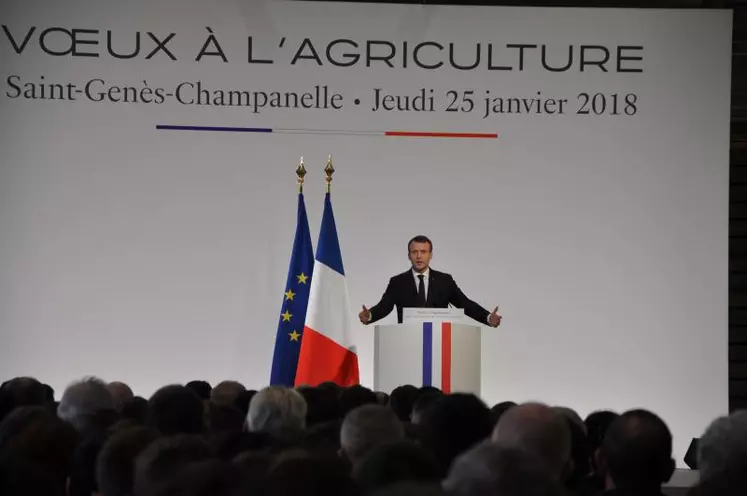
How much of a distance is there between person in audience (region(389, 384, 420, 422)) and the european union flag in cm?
321

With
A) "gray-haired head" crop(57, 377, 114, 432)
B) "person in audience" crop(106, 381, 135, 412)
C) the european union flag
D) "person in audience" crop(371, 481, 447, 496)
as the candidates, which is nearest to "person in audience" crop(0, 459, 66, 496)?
"person in audience" crop(371, 481, 447, 496)

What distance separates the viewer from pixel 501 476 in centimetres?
174

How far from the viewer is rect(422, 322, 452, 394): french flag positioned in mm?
7309

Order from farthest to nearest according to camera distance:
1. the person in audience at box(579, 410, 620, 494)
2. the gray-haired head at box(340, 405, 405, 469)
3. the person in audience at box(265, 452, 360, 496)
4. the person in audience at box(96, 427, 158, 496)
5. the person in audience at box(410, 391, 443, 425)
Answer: the person in audience at box(410, 391, 443, 425), the person in audience at box(579, 410, 620, 494), the gray-haired head at box(340, 405, 405, 469), the person in audience at box(96, 427, 158, 496), the person in audience at box(265, 452, 360, 496)

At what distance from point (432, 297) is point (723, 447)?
562 centimetres

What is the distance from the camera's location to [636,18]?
386 inches

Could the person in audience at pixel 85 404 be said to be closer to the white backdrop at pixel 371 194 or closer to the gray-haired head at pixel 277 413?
the gray-haired head at pixel 277 413

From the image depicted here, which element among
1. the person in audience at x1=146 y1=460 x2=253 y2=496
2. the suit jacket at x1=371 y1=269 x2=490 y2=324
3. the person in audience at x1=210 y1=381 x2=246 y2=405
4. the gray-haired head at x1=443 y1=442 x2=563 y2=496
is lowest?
the person in audience at x1=210 y1=381 x2=246 y2=405

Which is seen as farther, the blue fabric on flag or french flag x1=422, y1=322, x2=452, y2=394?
the blue fabric on flag

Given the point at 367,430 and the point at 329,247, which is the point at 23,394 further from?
the point at 329,247

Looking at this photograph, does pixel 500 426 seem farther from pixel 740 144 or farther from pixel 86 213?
pixel 740 144

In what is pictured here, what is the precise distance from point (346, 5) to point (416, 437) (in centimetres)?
692

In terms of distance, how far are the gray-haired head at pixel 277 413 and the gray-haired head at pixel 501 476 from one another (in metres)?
1.98

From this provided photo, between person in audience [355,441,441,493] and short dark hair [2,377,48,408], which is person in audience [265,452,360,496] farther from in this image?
short dark hair [2,377,48,408]
